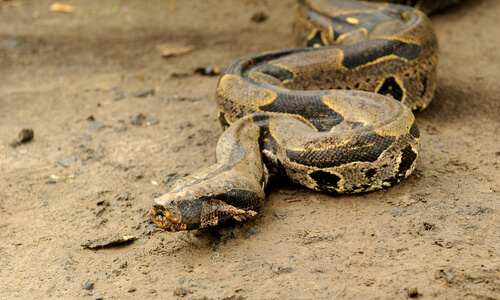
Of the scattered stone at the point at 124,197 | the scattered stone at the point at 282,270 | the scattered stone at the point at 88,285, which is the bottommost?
the scattered stone at the point at 88,285

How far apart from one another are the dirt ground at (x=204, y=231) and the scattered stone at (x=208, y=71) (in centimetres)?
19

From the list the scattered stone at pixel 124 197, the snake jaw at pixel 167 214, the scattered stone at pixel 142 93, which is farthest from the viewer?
the scattered stone at pixel 142 93

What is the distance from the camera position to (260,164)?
4.68 meters

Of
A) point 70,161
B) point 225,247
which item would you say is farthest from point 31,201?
point 225,247

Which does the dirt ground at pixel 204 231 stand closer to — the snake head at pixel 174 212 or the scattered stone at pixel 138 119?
the scattered stone at pixel 138 119

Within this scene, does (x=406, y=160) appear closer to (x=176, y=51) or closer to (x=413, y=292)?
(x=413, y=292)

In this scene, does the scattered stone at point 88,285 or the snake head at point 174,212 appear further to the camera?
the snake head at point 174,212

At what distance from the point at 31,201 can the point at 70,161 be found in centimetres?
94

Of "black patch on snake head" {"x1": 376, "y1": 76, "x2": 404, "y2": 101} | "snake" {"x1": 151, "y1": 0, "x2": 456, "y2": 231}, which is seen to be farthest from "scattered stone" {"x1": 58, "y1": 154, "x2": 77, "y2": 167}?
"black patch on snake head" {"x1": 376, "y1": 76, "x2": 404, "y2": 101}

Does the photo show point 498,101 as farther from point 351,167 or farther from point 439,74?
point 351,167

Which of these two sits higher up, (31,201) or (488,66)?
(488,66)

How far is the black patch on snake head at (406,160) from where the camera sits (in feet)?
14.7

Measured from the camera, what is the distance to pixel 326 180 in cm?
450

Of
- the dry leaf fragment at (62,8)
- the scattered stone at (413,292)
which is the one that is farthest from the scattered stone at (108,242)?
Result: the dry leaf fragment at (62,8)
